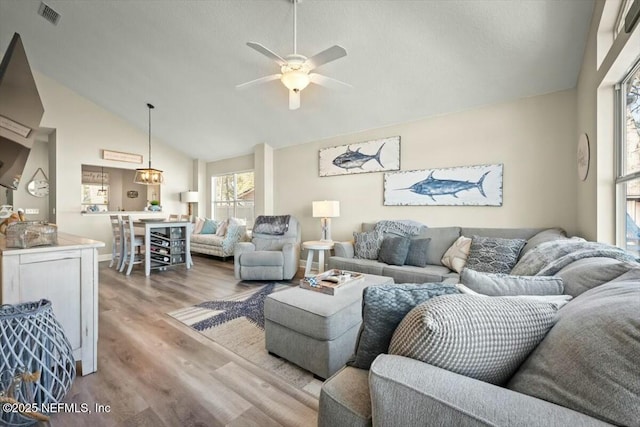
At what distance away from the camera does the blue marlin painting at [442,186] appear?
135 inches

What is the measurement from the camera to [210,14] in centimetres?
303

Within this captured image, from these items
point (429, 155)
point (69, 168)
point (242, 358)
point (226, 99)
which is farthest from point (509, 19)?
point (69, 168)

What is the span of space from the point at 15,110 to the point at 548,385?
2787mm

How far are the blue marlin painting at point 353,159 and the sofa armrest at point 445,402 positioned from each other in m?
3.71

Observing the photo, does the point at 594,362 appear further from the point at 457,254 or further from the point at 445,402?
the point at 457,254

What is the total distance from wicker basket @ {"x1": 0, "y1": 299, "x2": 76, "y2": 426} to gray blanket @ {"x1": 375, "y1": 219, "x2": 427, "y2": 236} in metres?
3.19

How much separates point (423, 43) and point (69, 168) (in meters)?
6.56

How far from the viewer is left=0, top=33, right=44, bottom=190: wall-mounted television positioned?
5.21 ft

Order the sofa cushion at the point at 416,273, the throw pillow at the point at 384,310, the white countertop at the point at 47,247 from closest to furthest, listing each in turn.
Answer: the throw pillow at the point at 384,310 → the white countertop at the point at 47,247 → the sofa cushion at the point at 416,273

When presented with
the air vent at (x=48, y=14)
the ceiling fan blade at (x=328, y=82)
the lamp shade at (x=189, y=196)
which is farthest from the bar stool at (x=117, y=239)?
the ceiling fan blade at (x=328, y=82)

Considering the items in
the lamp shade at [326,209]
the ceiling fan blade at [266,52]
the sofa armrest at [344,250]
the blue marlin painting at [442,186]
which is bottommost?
the sofa armrest at [344,250]

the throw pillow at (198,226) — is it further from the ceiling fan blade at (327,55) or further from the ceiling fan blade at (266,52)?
the ceiling fan blade at (327,55)

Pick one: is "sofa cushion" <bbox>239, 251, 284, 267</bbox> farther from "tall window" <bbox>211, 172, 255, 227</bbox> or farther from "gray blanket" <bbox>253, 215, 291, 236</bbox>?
"tall window" <bbox>211, 172, 255, 227</bbox>

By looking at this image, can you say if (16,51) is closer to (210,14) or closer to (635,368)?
(210,14)
